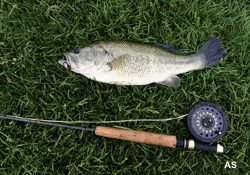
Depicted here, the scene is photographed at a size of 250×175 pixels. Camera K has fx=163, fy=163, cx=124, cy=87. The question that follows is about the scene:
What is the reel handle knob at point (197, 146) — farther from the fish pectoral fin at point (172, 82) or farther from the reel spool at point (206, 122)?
the fish pectoral fin at point (172, 82)

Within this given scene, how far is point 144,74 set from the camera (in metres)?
2.57

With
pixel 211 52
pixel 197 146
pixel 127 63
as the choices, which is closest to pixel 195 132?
pixel 197 146

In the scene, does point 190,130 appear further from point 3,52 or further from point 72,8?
point 3,52

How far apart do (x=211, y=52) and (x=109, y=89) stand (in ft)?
6.10

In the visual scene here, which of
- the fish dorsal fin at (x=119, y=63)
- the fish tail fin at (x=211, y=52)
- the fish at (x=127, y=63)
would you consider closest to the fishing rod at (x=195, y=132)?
the fish at (x=127, y=63)

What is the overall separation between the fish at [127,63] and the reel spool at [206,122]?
55cm

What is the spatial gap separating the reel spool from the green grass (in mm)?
176

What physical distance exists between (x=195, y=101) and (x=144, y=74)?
39.9 inches

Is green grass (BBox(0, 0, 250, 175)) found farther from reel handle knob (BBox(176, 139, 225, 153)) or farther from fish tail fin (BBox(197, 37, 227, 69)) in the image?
reel handle knob (BBox(176, 139, 225, 153))

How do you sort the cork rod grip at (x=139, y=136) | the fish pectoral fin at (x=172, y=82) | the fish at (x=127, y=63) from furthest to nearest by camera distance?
the fish pectoral fin at (x=172, y=82) → the fish at (x=127, y=63) → the cork rod grip at (x=139, y=136)

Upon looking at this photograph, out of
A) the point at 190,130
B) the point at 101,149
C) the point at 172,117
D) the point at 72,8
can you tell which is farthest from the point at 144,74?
the point at 72,8

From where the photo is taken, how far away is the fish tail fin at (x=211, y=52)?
2779 mm

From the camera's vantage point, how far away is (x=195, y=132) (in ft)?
8.32

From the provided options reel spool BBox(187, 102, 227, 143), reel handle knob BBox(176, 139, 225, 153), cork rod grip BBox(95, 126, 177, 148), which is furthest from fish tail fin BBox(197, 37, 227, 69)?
cork rod grip BBox(95, 126, 177, 148)
